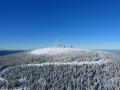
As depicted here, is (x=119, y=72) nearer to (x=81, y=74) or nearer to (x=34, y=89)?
(x=81, y=74)

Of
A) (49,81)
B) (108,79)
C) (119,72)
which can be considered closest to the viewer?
(49,81)

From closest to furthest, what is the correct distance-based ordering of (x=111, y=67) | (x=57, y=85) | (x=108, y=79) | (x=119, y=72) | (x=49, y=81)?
(x=57, y=85) → (x=49, y=81) → (x=108, y=79) → (x=119, y=72) → (x=111, y=67)

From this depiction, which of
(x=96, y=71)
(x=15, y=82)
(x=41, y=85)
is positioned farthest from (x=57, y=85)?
(x=96, y=71)

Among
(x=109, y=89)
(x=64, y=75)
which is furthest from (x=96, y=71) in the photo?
(x=109, y=89)

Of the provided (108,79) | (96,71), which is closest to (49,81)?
(108,79)

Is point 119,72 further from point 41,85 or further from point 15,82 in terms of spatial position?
point 15,82

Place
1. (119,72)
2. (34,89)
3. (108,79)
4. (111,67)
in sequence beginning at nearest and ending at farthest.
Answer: (34,89)
(108,79)
(119,72)
(111,67)

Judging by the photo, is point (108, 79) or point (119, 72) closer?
point (108, 79)

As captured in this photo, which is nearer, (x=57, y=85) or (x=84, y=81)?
(x=57, y=85)
